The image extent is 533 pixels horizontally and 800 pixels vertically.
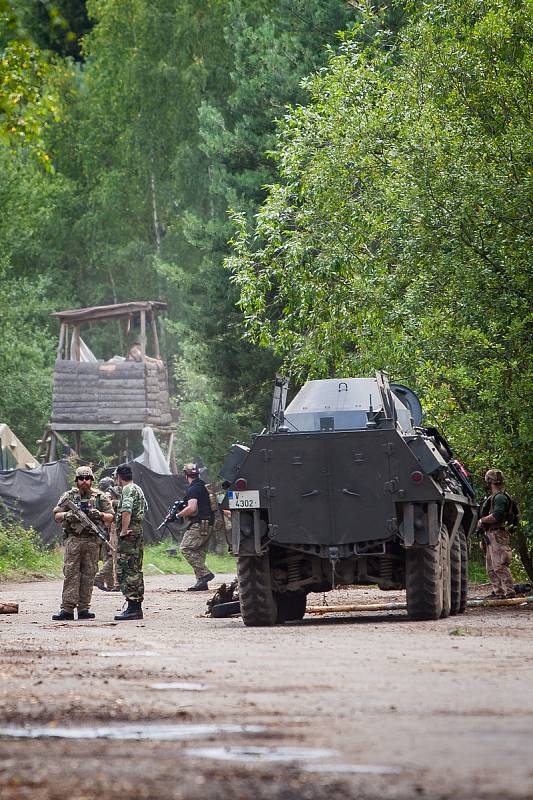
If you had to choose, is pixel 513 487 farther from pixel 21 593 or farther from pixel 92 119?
pixel 92 119

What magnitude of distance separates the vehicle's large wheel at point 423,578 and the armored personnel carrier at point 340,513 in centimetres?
1

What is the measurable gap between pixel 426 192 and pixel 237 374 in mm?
20929

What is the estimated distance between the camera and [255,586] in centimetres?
1584

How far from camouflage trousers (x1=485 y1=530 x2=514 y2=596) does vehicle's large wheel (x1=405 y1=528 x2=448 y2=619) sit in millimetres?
4521

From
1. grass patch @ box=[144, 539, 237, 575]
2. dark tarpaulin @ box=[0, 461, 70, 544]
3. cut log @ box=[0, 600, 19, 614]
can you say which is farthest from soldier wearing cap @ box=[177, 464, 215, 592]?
dark tarpaulin @ box=[0, 461, 70, 544]

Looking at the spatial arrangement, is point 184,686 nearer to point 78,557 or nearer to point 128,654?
point 128,654

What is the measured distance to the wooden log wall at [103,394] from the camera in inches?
1839

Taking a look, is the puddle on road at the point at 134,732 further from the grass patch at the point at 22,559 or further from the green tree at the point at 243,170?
the green tree at the point at 243,170

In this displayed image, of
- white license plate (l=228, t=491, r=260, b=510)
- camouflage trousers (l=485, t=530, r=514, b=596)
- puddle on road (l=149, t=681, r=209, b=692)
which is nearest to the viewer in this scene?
puddle on road (l=149, t=681, r=209, b=692)

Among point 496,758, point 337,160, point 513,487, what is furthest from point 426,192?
point 496,758

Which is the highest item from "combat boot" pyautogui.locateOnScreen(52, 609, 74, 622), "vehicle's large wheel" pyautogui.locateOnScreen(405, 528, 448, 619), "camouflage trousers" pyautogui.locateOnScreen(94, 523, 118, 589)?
"camouflage trousers" pyautogui.locateOnScreen(94, 523, 118, 589)

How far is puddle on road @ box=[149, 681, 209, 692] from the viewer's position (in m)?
9.29

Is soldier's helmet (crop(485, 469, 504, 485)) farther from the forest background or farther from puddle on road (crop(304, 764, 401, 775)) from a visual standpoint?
puddle on road (crop(304, 764, 401, 775))

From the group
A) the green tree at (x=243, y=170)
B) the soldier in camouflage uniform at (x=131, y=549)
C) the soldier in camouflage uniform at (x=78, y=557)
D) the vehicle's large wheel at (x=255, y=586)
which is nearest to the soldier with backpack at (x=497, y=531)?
the vehicle's large wheel at (x=255, y=586)
